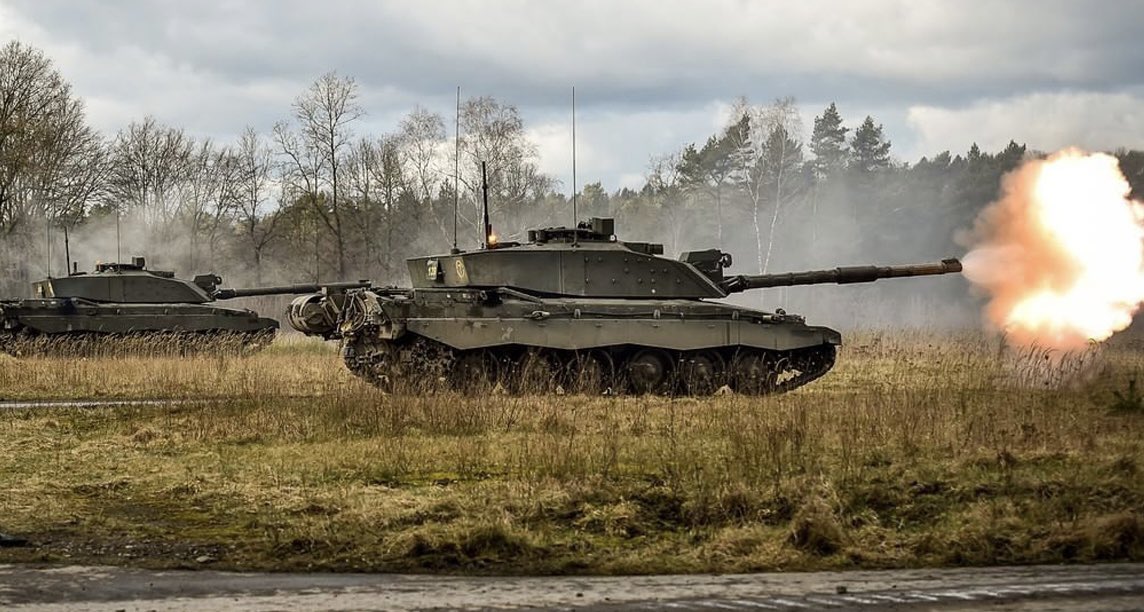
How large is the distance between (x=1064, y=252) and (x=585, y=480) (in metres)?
12.6

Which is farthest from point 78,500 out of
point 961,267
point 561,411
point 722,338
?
point 961,267

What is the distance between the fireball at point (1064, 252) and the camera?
1998 centimetres

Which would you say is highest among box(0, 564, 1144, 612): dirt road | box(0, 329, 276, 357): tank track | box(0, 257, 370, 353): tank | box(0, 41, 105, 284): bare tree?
box(0, 41, 105, 284): bare tree

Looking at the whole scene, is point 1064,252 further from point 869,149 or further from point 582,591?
point 869,149

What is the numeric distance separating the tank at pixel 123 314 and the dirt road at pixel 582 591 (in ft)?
66.3

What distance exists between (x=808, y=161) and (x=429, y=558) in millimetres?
55489

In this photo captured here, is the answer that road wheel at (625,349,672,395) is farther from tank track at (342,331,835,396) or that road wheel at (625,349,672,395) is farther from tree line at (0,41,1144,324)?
tree line at (0,41,1144,324)

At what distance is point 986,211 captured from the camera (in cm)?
2180

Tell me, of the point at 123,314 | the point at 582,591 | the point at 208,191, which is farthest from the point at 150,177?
the point at 582,591

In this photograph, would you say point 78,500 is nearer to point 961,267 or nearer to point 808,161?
point 961,267

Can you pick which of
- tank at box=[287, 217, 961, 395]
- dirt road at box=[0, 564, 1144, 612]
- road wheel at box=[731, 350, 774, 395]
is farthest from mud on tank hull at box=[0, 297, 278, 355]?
dirt road at box=[0, 564, 1144, 612]

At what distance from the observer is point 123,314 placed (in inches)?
1164

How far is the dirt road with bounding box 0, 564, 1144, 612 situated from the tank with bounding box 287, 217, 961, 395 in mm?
10331

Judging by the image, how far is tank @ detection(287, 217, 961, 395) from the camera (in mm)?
19328
